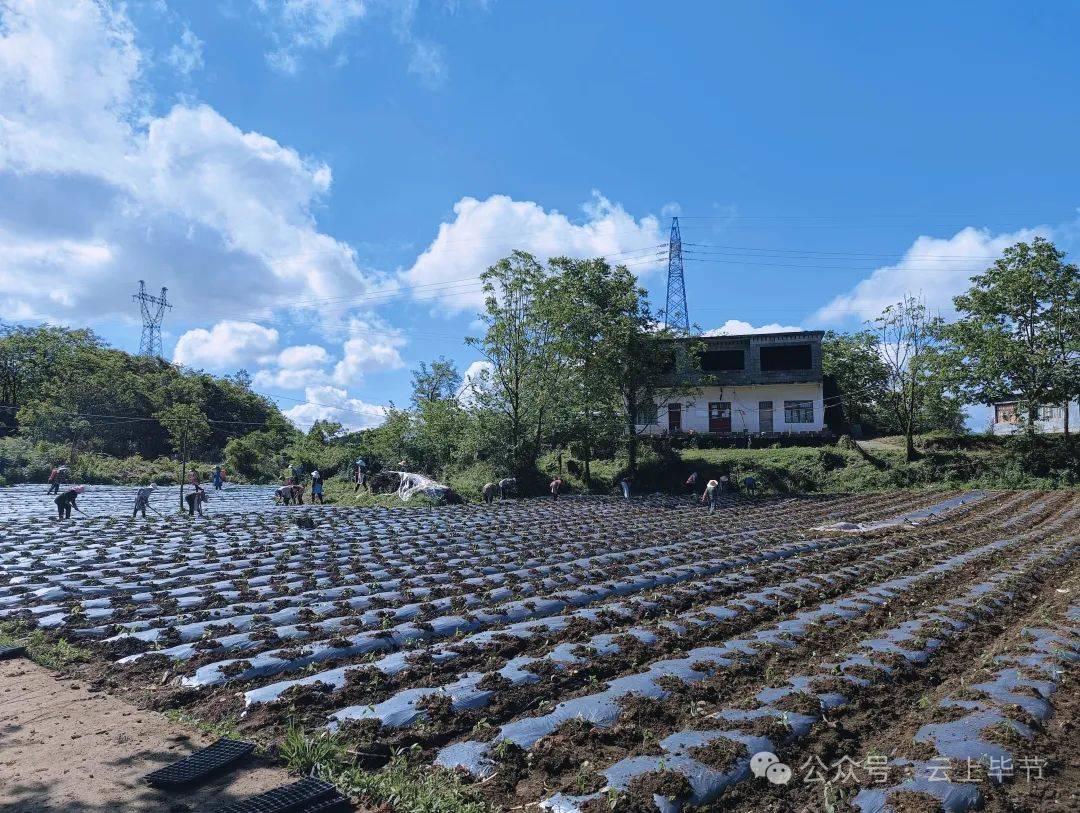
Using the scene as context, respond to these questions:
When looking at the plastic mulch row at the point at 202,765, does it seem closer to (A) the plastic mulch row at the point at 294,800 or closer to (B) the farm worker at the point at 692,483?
(A) the plastic mulch row at the point at 294,800

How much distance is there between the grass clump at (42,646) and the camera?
6184 mm

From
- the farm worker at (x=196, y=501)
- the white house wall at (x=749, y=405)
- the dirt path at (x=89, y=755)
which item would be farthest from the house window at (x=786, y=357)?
the dirt path at (x=89, y=755)

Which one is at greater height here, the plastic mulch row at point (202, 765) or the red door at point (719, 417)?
the red door at point (719, 417)

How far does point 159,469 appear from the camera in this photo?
36.8 m

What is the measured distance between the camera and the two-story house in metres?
34.4

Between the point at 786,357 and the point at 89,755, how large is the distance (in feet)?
117

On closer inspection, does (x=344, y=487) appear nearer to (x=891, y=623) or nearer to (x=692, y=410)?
(x=692, y=410)

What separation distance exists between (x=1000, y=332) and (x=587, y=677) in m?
28.1

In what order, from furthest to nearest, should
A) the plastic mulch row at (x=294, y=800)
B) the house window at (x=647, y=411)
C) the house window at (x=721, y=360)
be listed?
the house window at (x=721, y=360) → the house window at (x=647, y=411) → the plastic mulch row at (x=294, y=800)

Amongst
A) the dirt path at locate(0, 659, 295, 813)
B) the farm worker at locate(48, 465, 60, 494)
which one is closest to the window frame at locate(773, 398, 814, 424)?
the farm worker at locate(48, 465, 60, 494)

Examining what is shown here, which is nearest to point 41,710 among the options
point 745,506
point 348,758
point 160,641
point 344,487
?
point 160,641

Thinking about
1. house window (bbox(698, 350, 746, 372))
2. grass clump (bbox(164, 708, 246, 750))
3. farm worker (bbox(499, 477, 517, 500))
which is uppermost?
house window (bbox(698, 350, 746, 372))

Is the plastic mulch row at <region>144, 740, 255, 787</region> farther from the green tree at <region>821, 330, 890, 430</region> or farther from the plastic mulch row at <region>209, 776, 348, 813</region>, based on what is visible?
the green tree at <region>821, 330, 890, 430</region>

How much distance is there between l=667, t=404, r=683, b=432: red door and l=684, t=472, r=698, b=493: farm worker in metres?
7.62
